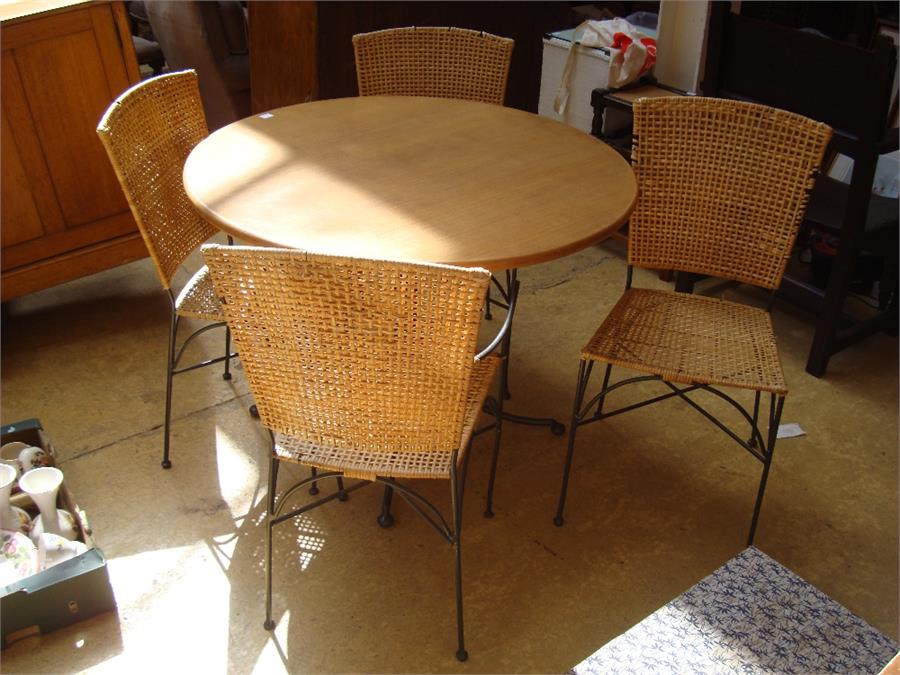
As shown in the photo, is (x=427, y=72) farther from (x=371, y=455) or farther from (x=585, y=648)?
(x=585, y=648)

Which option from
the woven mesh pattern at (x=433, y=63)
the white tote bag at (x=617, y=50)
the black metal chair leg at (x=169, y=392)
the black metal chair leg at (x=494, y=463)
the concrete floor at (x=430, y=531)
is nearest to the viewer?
the concrete floor at (x=430, y=531)

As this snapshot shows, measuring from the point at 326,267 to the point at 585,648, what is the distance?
1.17 meters

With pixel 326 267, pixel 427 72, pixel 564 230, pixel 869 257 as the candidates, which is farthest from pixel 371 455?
pixel 869 257

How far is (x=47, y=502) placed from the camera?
225cm

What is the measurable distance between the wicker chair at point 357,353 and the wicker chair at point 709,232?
60cm

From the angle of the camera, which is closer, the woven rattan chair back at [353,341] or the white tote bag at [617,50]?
the woven rattan chair back at [353,341]

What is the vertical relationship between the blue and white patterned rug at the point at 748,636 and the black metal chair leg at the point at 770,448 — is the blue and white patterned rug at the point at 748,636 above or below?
above

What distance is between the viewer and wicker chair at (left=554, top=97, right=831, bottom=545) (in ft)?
7.73

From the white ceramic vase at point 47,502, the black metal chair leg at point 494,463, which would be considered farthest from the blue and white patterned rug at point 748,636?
the white ceramic vase at point 47,502

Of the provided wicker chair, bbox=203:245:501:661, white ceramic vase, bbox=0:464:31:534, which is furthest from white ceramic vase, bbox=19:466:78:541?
wicker chair, bbox=203:245:501:661

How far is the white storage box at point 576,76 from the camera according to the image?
12.2 ft

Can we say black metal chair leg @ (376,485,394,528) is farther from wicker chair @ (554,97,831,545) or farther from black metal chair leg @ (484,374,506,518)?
wicker chair @ (554,97,831,545)

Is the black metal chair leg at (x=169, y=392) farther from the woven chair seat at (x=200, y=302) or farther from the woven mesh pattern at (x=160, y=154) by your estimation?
the woven mesh pattern at (x=160, y=154)

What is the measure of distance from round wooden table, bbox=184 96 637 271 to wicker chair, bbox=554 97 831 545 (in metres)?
0.19
